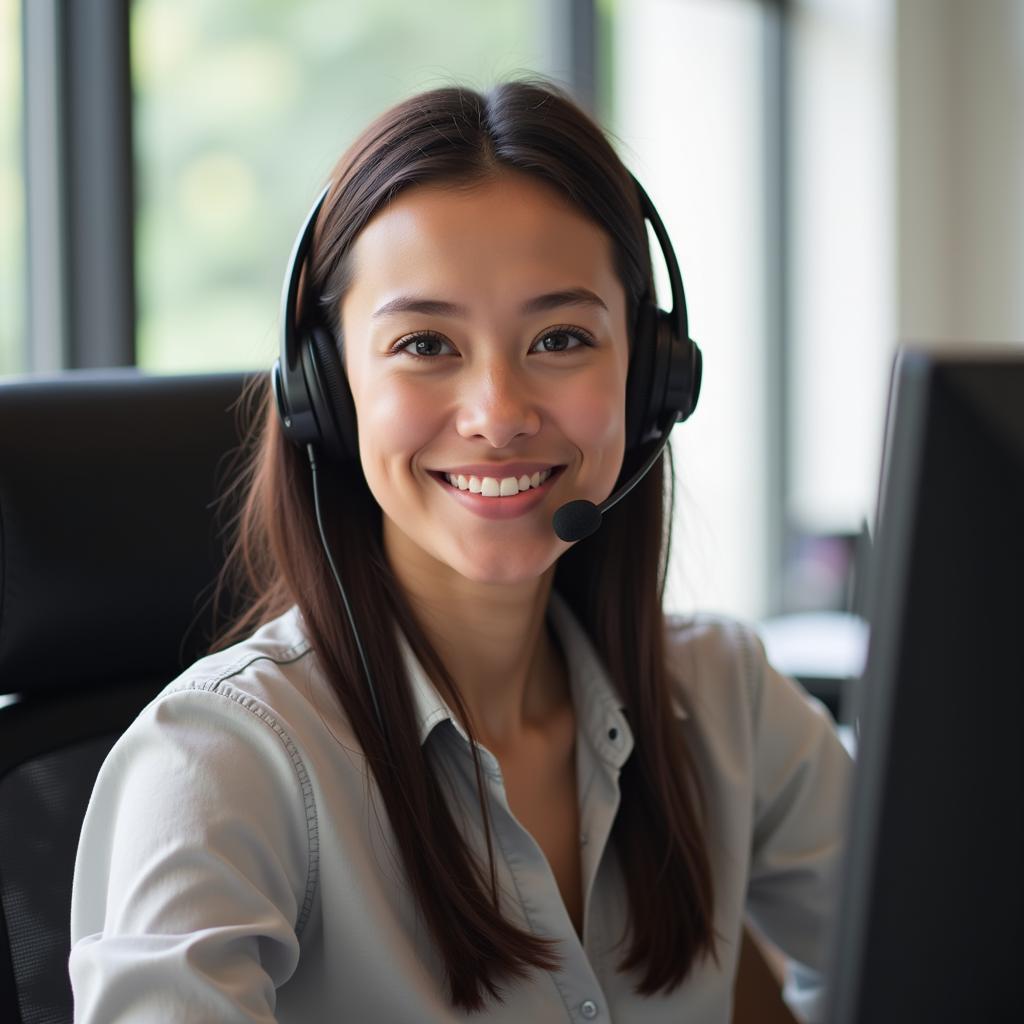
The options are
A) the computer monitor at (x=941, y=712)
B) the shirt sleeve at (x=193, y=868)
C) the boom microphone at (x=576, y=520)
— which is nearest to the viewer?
the computer monitor at (x=941, y=712)

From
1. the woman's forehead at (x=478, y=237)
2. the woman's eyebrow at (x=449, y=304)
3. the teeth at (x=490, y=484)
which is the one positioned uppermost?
the woman's forehead at (x=478, y=237)

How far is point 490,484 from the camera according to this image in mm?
955

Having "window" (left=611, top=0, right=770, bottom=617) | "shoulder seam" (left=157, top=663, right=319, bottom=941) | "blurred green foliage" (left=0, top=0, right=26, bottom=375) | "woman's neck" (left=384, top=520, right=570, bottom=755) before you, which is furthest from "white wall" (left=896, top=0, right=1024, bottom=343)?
"shoulder seam" (left=157, top=663, right=319, bottom=941)

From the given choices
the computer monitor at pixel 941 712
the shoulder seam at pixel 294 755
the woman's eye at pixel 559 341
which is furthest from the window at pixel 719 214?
the computer monitor at pixel 941 712

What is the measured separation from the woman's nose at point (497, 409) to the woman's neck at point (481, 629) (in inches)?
6.0

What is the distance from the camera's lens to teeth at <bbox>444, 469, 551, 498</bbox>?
955 millimetres

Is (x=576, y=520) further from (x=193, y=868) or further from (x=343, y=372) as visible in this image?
(x=193, y=868)

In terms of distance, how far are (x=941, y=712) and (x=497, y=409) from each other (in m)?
0.55

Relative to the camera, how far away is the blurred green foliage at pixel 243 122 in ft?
6.59

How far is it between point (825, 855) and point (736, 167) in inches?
98.4

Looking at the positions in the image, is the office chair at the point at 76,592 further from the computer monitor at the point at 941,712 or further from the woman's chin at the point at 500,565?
the computer monitor at the point at 941,712

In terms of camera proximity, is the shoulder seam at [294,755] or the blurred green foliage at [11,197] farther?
the blurred green foliage at [11,197]

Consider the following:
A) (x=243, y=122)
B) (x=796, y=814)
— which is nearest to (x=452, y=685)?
(x=796, y=814)

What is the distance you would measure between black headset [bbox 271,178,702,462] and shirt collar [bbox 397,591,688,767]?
183mm
